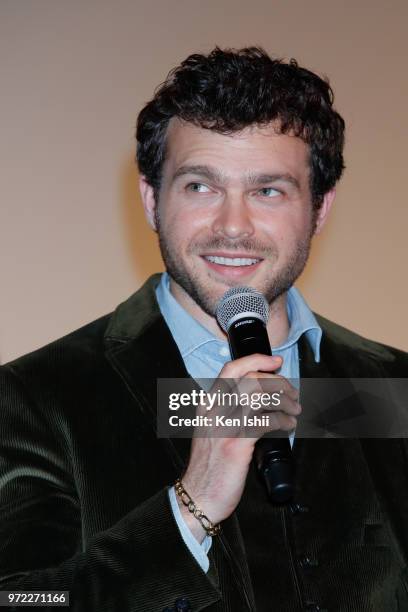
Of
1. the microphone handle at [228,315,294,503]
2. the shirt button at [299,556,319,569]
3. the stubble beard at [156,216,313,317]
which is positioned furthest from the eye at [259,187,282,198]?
the shirt button at [299,556,319,569]

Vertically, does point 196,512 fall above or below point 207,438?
below

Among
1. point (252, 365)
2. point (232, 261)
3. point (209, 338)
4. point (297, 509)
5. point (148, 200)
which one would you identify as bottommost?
point (297, 509)

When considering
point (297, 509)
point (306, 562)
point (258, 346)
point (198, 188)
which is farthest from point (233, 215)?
point (306, 562)

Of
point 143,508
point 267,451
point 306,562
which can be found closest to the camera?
point 267,451

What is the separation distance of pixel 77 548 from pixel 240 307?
565 millimetres

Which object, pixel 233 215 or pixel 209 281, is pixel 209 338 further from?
pixel 233 215

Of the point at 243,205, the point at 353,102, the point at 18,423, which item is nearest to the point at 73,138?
the point at 353,102

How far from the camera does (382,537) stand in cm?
203

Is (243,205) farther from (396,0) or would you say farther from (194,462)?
(396,0)

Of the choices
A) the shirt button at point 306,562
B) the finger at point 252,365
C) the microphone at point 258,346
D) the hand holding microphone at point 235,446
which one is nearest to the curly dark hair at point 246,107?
the microphone at point 258,346

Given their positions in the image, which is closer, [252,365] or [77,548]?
[252,365]

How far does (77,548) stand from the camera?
1867mm

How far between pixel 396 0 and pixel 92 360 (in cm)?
241

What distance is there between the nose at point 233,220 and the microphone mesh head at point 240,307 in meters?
0.20
